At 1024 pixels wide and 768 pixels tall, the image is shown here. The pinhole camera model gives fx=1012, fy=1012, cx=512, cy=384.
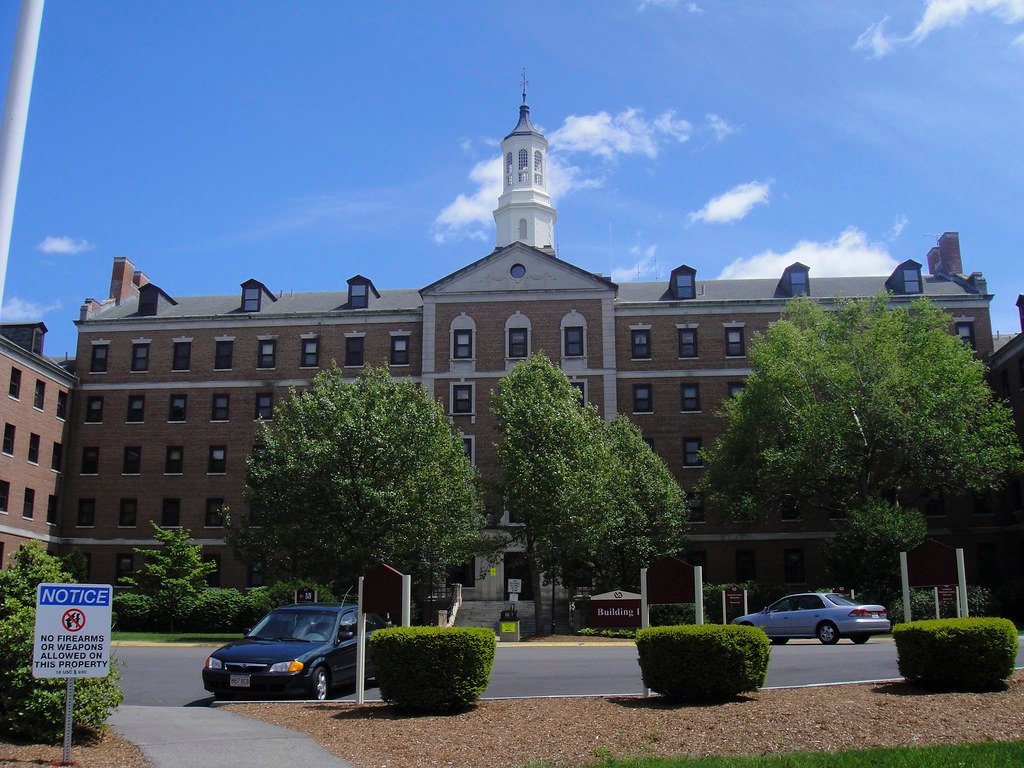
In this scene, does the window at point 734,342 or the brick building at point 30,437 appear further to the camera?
the window at point 734,342

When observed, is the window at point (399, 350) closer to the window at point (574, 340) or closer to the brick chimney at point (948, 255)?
the window at point (574, 340)

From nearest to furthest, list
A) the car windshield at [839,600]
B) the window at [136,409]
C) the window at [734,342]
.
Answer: the car windshield at [839,600] → the window at [734,342] → the window at [136,409]

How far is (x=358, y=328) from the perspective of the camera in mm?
50625

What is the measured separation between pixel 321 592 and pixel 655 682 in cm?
2312

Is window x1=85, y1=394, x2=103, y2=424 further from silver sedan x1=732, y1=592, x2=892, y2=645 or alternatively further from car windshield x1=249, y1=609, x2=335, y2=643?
car windshield x1=249, y1=609, x2=335, y2=643

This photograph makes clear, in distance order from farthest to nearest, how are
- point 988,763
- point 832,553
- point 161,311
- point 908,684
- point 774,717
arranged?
point 161,311
point 832,553
point 908,684
point 774,717
point 988,763

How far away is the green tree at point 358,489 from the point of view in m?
34.6

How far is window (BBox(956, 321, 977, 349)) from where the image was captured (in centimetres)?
4850

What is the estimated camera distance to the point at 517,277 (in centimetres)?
4938

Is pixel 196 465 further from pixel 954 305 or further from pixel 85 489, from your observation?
Result: pixel 954 305

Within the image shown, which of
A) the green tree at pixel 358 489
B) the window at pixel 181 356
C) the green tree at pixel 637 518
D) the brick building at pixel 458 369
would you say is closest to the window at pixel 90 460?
the brick building at pixel 458 369

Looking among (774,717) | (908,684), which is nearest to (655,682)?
(774,717)

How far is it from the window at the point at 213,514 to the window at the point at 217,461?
1.41 meters

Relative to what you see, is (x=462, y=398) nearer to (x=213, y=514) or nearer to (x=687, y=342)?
(x=687, y=342)
